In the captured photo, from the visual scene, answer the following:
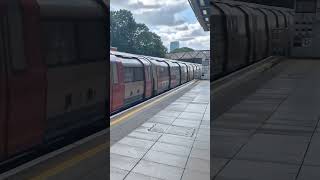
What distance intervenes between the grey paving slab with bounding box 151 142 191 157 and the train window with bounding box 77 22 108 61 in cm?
158

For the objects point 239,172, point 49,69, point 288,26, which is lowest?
point 239,172

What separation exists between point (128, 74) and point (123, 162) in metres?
7.02

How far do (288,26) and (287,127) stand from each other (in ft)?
40.9

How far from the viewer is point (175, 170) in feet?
15.5

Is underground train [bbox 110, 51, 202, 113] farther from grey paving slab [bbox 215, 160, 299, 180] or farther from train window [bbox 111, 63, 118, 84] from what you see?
grey paving slab [bbox 215, 160, 299, 180]

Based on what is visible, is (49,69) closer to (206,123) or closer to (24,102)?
(24,102)

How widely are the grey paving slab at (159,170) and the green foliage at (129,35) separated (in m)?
1.29

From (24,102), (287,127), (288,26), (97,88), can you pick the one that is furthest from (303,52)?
(24,102)

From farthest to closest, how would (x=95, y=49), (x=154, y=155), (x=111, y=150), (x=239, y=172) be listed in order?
(x=95, y=49) < (x=111, y=150) < (x=154, y=155) < (x=239, y=172)

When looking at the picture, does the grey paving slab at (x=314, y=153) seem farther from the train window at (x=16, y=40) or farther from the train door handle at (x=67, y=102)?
the train window at (x=16, y=40)

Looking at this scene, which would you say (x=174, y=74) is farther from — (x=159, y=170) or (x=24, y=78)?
(x=159, y=170)

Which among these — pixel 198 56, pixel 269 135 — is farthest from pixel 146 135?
pixel 269 135

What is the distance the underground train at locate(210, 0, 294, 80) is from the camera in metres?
9.29

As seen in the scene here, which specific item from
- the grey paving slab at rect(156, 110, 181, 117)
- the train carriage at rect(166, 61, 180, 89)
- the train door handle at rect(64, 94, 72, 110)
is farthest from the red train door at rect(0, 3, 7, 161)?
the train carriage at rect(166, 61, 180, 89)
